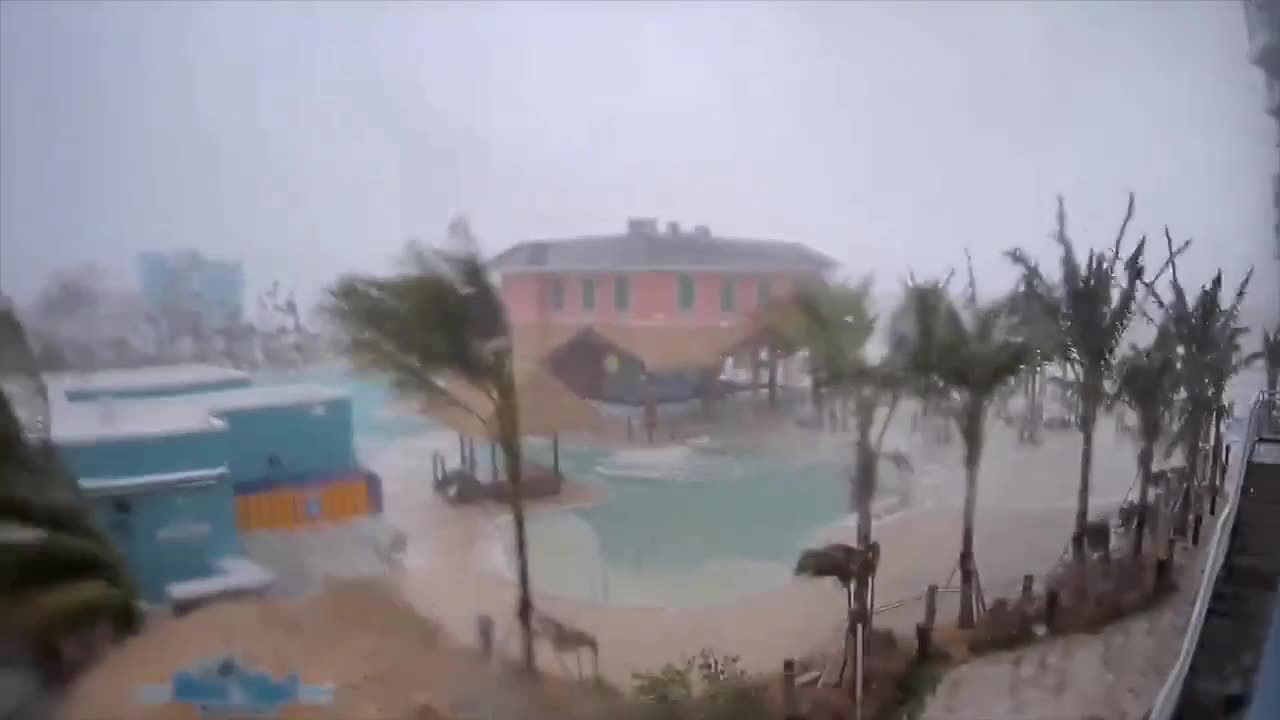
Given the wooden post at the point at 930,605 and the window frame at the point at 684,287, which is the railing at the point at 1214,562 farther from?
the window frame at the point at 684,287

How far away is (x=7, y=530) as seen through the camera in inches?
37.3

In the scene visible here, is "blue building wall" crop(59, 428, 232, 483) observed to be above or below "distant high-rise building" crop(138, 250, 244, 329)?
below

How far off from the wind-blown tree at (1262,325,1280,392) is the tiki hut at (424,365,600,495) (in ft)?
2.65

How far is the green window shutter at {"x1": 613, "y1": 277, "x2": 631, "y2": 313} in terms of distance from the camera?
0.98m

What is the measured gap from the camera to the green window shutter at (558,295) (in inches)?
37.8

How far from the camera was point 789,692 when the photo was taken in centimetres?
96

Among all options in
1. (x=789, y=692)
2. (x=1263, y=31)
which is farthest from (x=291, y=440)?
(x=1263, y=31)

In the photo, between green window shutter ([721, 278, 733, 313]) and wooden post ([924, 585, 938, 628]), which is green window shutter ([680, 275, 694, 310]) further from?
wooden post ([924, 585, 938, 628])

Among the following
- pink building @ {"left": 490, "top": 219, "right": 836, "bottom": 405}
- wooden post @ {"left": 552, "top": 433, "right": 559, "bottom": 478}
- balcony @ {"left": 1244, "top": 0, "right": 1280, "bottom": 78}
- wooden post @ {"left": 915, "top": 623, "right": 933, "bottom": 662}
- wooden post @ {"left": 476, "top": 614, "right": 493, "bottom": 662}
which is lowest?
wooden post @ {"left": 915, "top": 623, "right": 933, "bottom": 662}

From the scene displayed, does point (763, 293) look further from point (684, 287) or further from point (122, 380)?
point (122, 380)

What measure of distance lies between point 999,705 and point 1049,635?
10cm

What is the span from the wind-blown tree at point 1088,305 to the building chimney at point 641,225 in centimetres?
42

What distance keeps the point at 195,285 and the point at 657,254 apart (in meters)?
0.54

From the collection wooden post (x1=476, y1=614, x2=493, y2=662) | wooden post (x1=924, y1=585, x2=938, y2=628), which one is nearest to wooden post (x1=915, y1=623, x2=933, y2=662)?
wooden post (x1=924, y1=585, x2=938, y2=628)
